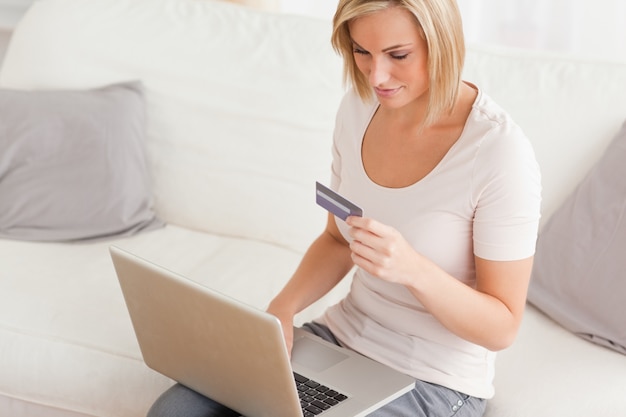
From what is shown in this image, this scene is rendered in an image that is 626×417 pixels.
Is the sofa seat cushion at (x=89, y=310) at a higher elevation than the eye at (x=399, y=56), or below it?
below

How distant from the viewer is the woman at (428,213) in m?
1.37

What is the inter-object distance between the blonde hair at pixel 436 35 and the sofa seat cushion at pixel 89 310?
627 mm

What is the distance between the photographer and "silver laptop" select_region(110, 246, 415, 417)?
1267 millimetres

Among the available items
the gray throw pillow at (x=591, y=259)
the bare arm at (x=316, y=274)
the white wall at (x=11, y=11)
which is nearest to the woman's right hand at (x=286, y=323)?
the bare arm at (x=316, y=274)

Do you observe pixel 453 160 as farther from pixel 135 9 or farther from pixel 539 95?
pixel 135 9

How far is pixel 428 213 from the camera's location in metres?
1.45

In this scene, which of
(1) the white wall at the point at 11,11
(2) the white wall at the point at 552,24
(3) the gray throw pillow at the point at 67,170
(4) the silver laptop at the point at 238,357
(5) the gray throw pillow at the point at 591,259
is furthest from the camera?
(1) the white wall at the point at 11,11

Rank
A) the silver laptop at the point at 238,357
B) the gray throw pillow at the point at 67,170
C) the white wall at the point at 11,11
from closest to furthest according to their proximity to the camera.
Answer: the silver laptop at the point at 238,357, the gray throw pillow at the point at 67,170, the white wall at the point at 11,11

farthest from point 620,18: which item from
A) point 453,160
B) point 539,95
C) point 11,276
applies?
point 11,276

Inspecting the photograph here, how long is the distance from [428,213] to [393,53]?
25 cm

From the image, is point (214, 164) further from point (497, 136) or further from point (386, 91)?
point (497, 136)

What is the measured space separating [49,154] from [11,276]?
33cm

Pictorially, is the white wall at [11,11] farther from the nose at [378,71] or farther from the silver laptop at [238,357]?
the nose at [378,71]

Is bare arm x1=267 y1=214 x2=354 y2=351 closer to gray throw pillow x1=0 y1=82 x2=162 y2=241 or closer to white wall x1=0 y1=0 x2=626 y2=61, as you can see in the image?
gray throw pillow x1=0 y1=82 x2=162 y2=241
